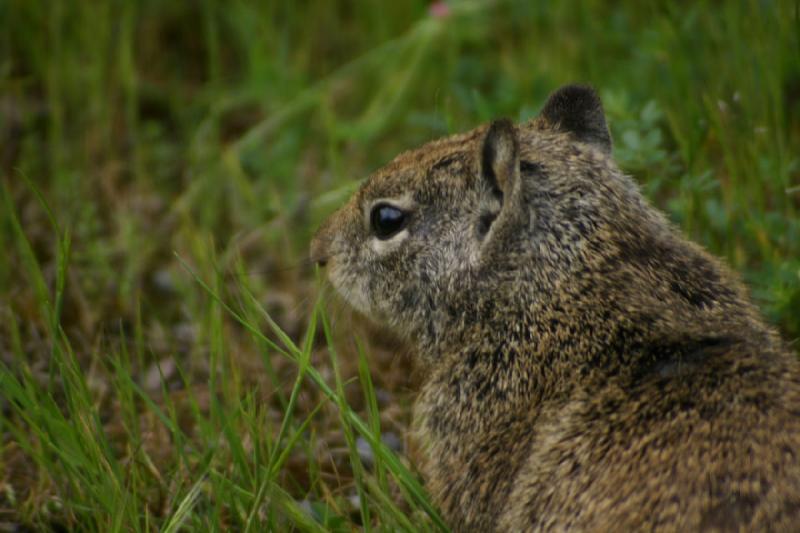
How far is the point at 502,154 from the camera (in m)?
2.82

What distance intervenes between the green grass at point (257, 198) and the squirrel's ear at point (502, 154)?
59 centimetres

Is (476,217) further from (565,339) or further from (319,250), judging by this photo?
(319,250)

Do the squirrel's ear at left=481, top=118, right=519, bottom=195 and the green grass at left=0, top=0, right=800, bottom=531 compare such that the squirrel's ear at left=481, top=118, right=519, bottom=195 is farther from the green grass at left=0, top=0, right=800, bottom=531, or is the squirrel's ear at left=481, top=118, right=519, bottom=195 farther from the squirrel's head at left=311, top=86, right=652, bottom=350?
the green grass at left=0, top=0, right=800, bottom=531

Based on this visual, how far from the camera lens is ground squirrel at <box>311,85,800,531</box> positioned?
7.55 feet

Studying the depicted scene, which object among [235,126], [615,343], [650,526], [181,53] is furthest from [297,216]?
[650,526]

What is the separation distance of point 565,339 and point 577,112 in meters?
0.86

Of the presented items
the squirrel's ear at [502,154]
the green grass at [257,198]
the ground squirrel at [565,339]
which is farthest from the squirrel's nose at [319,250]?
the squirrel's ear at [502,154]

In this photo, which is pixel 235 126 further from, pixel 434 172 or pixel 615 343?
pixel 615 343

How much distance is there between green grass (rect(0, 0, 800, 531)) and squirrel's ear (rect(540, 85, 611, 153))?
41 centimetres

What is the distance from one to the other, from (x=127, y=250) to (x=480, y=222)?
254 centimetres

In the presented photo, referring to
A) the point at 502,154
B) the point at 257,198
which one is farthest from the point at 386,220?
the point at 257,198

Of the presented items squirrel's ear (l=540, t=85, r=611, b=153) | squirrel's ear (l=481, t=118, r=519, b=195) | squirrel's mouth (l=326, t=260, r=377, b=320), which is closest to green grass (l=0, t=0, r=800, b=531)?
squirrel's mouth (l=326, t=260, r=377, b=320)

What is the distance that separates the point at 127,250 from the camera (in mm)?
5051

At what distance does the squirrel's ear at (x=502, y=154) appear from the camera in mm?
2785
